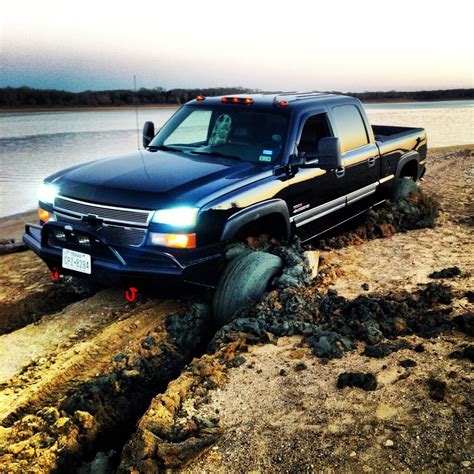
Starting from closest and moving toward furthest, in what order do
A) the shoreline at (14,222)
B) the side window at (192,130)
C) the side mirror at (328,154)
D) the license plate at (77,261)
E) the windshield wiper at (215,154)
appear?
1. the license plate at (77,261)
2. the side mirror at (328,154)
3. the windshield wiper at (215,154)
4. the side window at (192,130)
5. the shoreline at (14,222)

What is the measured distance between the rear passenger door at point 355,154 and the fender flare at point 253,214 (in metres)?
1.40

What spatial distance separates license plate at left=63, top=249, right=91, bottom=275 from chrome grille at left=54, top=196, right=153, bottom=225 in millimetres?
337

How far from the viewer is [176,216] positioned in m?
4.24

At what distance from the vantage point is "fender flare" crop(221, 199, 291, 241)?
4.52 m

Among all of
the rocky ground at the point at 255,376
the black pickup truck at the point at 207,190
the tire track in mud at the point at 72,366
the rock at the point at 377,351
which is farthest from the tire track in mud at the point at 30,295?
the rock at the point at 377,351

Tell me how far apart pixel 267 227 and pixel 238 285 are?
87 centimetres

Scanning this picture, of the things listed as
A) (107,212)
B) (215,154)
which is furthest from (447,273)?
(107,212)

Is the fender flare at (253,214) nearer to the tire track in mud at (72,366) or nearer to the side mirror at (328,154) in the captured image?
the side mirror at (328,154)

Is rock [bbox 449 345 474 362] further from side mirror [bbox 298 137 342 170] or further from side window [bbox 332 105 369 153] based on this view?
side window [bbox 332 105 369 153]

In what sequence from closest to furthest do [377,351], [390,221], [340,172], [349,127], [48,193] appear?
[377,351]
[48,193]
[340,172]
[349,127]
[390,221]

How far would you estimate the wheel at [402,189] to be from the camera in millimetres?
7738

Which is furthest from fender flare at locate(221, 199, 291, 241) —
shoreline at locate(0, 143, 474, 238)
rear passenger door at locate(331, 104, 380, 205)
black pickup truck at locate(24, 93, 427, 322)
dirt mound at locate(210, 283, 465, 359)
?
shoreline at locate(0, 143, 474, 238)

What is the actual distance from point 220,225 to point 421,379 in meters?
1.91

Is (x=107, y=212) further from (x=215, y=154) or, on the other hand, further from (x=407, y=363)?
(x=407, y=363)
